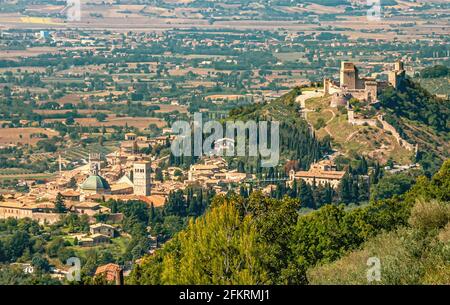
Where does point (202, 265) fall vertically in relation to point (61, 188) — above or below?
above

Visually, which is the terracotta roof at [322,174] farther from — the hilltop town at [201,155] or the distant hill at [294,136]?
the distant hill at [294,136]

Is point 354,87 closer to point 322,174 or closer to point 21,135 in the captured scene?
point 322,174

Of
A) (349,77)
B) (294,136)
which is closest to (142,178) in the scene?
(294,136)

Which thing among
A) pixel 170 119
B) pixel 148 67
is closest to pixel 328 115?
pixel 170 119

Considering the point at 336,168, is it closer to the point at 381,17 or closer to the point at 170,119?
the point at 170,119

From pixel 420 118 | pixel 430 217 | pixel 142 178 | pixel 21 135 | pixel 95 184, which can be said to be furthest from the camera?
pixel 21 135

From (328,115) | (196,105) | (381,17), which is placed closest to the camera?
(328,115)
